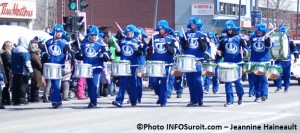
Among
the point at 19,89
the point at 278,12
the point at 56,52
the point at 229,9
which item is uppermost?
the point at 229,9

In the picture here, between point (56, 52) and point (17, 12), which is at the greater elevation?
point (17, 12)

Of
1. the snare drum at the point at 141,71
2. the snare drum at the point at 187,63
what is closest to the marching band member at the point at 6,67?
the snare drum at the point at 141,71

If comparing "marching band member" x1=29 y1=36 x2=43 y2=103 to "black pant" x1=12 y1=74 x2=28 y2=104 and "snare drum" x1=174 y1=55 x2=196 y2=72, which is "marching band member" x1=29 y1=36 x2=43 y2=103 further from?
"snare drum" x1=174 y1=55 x2=196 y2=72

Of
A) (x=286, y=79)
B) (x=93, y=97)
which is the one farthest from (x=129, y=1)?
(x=93, y=97)

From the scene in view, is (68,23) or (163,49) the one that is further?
(68,23)

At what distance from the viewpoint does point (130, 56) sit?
1770cm

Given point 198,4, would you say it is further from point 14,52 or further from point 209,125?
point 209,125

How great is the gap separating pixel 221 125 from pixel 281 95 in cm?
835

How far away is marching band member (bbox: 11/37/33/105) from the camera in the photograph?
19.5 meters

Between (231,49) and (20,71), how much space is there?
20.6 feet

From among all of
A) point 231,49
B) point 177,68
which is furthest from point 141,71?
point 231,49

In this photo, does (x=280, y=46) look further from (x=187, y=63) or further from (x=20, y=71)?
(x=20, y=71)

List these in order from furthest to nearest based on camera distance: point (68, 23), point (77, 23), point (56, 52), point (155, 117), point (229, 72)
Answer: point (68, 23)
point (77, 23)
point (56, 52)
point (229, 72)
point (155, 117)

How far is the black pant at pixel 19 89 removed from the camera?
777 inches
